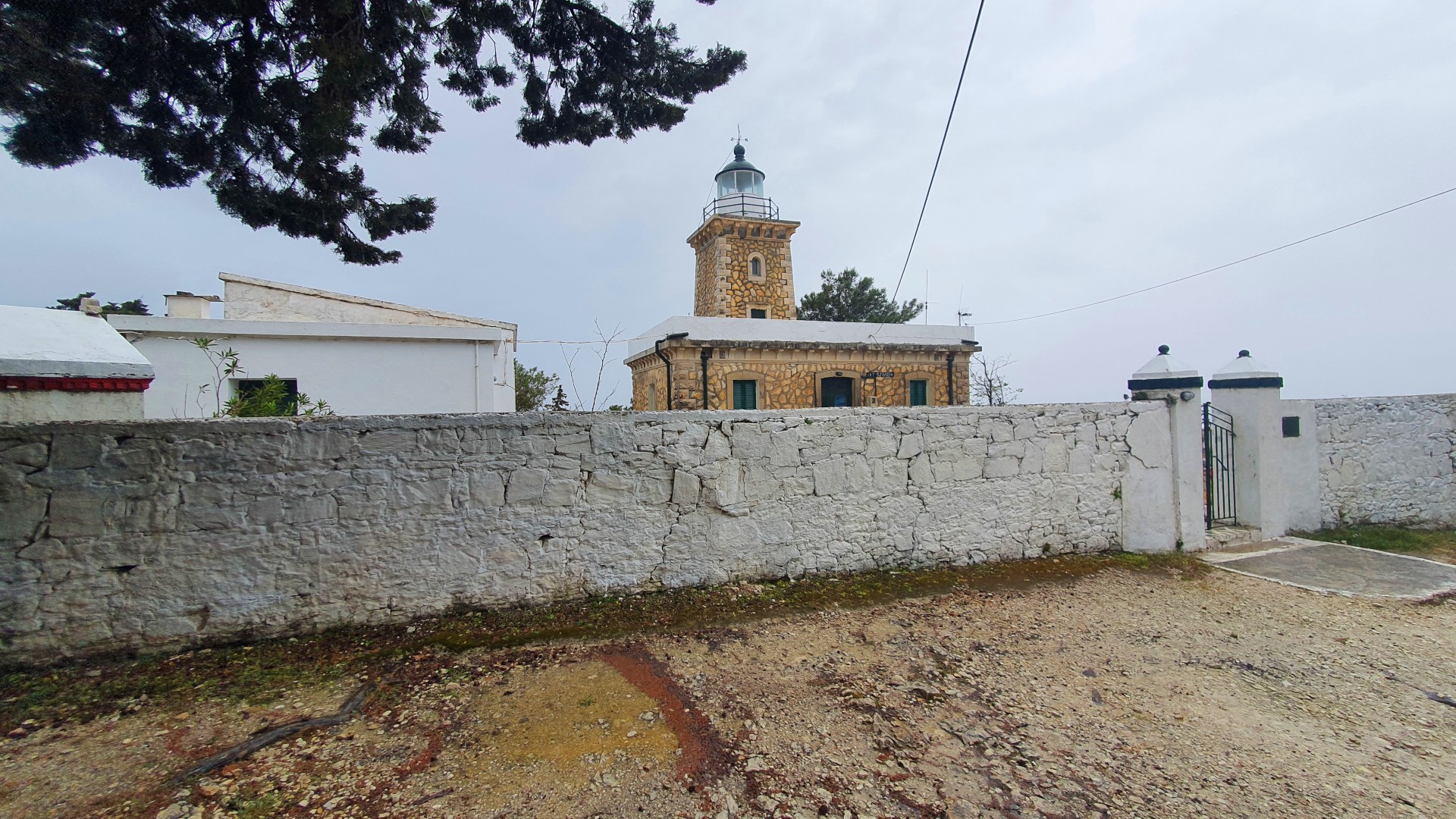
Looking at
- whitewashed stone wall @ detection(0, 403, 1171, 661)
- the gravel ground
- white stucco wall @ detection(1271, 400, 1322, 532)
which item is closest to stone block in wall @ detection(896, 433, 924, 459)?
whitewashed stone wall @ detection(0, 403, 1171, 661)

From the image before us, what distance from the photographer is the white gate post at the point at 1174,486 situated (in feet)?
17.9

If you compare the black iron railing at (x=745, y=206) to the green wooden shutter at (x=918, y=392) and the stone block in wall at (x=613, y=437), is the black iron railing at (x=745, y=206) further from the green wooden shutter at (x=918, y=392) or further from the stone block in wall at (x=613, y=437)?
the stone block in wall at (x=613, y=437)

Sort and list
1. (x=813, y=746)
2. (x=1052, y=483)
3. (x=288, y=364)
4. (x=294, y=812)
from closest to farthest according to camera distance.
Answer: (x=294, y=812) → (x=813, y=746) → (x=1052, y=483) → (x=288, y=364)

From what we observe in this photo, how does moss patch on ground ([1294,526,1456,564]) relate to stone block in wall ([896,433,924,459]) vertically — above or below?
below

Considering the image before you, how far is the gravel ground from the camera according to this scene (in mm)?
2154

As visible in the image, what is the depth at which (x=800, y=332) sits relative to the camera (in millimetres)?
13891

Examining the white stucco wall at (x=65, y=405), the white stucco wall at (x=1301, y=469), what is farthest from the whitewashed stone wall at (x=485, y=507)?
the white stucco wall at (x=1301, y=469)

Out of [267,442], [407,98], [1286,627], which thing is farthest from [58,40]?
[1286,627]

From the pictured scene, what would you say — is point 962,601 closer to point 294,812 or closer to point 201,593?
point 294,812

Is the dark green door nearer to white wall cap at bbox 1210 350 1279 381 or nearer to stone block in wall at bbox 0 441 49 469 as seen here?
white wall cap at bbox 1210 350 1279 381

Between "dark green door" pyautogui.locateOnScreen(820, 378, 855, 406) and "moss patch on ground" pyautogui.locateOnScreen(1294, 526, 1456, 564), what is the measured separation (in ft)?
29.3

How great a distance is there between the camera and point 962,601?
4.20 m

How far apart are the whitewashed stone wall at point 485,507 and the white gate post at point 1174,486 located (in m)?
0.21

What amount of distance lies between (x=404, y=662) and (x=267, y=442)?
1.57 meters
